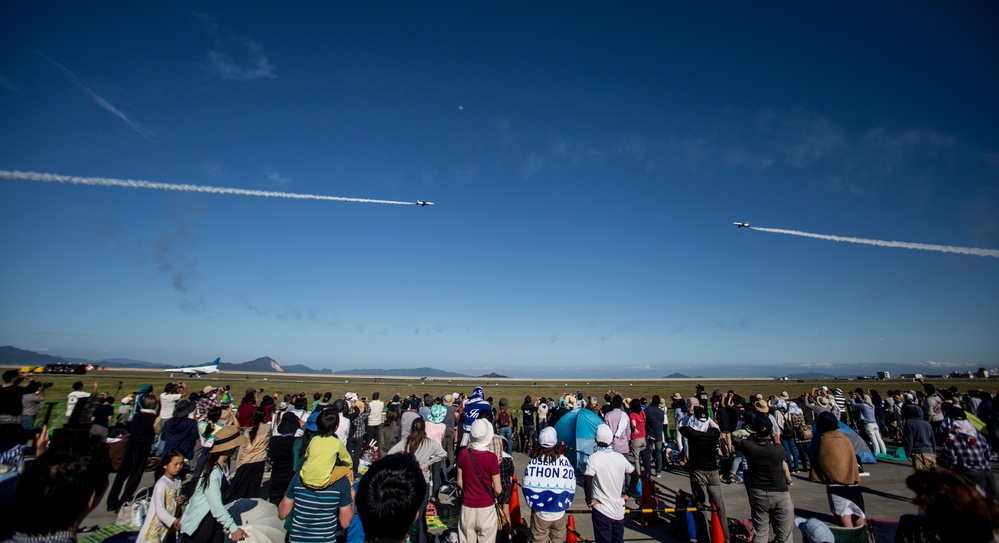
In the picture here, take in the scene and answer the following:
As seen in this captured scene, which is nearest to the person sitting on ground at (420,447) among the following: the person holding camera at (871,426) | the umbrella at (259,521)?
the umbrella at (259,521)

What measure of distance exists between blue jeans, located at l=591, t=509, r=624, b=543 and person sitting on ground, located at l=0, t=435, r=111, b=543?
550 centimetres

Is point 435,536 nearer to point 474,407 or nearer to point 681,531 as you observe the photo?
point 474,407

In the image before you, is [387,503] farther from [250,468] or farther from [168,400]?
[168,400]

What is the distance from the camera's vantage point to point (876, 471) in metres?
13.2

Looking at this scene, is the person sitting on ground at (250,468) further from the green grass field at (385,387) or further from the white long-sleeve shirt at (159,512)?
the green grass field at (385,387)

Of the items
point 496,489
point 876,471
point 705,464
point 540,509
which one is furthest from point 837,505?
point 876,471

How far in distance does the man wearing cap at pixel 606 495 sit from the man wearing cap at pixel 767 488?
Answer: 2.31m

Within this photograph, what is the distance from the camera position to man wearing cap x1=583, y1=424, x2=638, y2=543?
18.7 feet

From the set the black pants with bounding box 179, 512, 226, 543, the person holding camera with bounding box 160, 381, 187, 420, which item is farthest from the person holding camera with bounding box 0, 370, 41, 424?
the black pants with bounding box 179, 512, 226, 543

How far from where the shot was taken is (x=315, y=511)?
471 centimetres

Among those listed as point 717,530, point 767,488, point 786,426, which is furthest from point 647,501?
point 786,426

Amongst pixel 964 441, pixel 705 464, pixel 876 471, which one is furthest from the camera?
pixel 876 471

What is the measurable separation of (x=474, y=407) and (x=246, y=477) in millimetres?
5139

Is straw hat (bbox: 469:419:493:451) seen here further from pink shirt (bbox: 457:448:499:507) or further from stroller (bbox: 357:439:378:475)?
stroller (bbox: 357:439:378:475)
